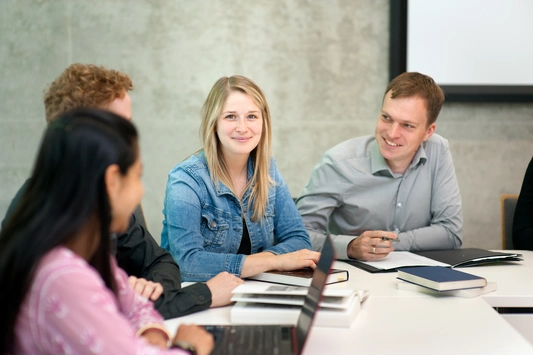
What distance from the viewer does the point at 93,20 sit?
11.6ft

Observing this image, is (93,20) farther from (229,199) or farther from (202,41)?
(229,199)

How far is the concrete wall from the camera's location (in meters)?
3.52

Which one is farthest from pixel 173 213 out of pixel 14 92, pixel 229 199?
pixel 14 92

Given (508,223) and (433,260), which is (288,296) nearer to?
(433,260)

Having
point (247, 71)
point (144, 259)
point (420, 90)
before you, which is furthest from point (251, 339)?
point (247, 71)

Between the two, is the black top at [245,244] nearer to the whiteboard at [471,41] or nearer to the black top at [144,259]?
the black top at [144,259]

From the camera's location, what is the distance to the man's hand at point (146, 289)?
5.05 ft

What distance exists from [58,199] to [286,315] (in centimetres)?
70

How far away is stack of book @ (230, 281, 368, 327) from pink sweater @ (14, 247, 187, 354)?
1.83 ft

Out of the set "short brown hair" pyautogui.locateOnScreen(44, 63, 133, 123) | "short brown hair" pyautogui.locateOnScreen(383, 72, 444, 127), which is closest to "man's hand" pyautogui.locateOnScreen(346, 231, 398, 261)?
"short brown hair" pyautogui.locateOnScreen(383, 72, 444, 127)

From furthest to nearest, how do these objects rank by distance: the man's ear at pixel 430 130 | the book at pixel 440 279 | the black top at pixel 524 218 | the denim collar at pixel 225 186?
the man's ear at pixel 430 130 → the black top at pixel 524 218 → the denim collar at pixel 225 186 → the book at pixel 440 279

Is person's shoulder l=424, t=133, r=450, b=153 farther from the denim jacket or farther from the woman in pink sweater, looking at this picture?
the woman in pink sweater

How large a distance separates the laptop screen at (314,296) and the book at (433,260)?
0.78 metres

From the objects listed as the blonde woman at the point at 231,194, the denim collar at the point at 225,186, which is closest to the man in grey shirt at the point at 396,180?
the blonde woman at the point at 231,194
